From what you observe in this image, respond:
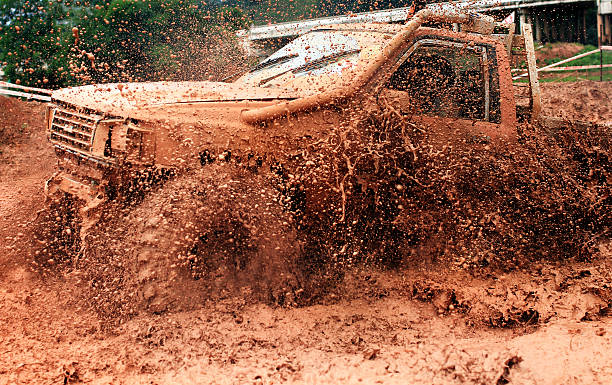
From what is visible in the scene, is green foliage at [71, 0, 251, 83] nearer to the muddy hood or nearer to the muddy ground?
the muddy hood

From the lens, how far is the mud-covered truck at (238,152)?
330 cm

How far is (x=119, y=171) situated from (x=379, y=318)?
2146mm

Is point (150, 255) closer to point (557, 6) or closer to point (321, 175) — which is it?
point (321, 175)

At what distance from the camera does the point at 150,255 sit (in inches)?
132

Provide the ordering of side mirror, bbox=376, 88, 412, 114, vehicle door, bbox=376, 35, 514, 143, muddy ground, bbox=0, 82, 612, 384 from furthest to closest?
vehicle door, bbox=376, 35, 514, 143 < side mirror, bbox=376, 88, 412, 114 < muddy ground, bbox=0, 82, 612, 384

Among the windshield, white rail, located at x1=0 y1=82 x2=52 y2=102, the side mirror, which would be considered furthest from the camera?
white rail, located at x1=0 y1=82 x2=52 y2=102

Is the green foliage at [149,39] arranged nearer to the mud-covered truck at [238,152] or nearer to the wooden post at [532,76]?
the wooden post at [532,76]

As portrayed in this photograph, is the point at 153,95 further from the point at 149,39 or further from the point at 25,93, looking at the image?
the point at 149,39

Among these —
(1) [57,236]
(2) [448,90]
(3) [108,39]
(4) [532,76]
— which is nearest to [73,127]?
(1) [57,236]

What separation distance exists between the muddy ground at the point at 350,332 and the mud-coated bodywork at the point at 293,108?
37.9 inches

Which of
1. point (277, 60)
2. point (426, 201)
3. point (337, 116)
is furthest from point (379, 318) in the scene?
point (277, 60)

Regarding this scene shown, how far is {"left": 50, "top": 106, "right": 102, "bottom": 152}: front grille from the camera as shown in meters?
3.32

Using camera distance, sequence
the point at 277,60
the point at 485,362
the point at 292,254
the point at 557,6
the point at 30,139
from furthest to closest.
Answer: the point at 557,6 → the point at 30,139 → the point at 277,60 → the point at 292,254 → the point at 485,362

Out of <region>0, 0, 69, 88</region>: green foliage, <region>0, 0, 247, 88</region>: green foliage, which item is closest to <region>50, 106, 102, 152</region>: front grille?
<region>0, 0, 247, 88</region>: green foliage
